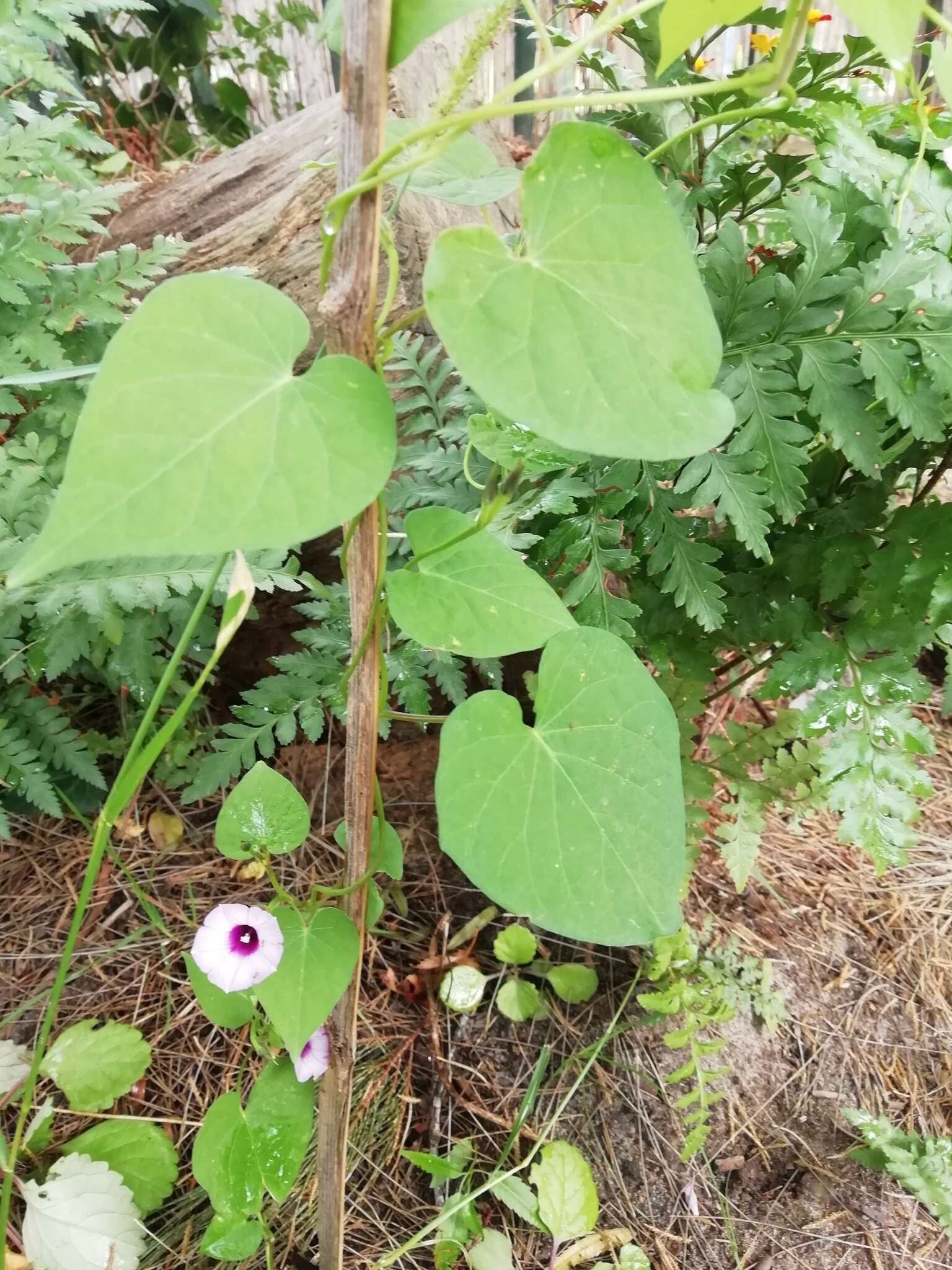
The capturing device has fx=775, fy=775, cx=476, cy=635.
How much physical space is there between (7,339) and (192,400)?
116 cm

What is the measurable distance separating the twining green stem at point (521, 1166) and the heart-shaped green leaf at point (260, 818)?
65 centimetres

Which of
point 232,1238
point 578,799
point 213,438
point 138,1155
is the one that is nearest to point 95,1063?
point 138,1155

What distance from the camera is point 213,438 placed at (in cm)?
38

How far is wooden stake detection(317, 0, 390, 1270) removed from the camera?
17.0 inches

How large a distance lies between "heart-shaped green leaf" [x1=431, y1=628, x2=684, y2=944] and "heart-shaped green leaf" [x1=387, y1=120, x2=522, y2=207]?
31 cm

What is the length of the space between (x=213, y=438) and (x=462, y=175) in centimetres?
30

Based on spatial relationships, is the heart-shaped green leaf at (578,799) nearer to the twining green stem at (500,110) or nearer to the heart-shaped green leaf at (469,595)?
the heart-shaped green leaf at (469,595)

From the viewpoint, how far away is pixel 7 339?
4.19 feet

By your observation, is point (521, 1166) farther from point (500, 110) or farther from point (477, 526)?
point (500, 110)

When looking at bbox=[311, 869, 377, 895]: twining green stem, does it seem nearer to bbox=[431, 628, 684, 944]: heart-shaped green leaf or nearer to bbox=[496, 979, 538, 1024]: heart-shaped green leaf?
bbox=[431, 628, 684, 944]: heart-shaped green leaf

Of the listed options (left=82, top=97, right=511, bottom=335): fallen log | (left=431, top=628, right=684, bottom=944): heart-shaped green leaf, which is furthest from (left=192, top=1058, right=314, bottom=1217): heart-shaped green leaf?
(left=82, top=97, right=511, bottom=335): fallen log

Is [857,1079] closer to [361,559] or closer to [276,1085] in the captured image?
[276,1085]

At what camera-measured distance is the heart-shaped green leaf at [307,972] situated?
602mm

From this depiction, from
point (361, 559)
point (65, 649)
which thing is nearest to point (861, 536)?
point (361, 559)
